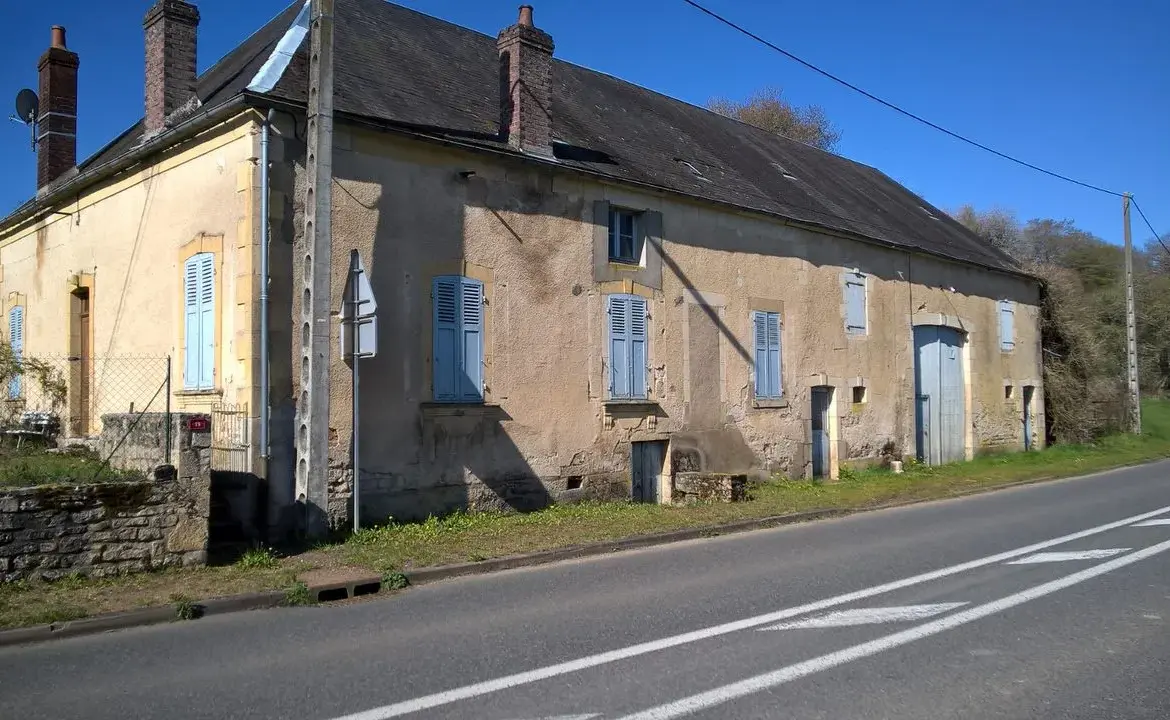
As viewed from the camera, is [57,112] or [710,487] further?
[57,112]

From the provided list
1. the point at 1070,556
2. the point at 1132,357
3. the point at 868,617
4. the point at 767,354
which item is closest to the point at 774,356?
the point at 767,354

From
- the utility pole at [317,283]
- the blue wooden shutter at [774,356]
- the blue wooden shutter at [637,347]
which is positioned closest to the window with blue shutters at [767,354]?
the blue wooden shutter at [774,356]

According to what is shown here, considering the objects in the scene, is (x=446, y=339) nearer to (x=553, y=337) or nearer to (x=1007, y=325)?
(x=553, y=337)

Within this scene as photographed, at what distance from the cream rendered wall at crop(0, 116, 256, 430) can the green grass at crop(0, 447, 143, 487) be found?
1.67 meters

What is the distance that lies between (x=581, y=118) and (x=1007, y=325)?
1497 centimetres

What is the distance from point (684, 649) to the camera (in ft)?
19.4

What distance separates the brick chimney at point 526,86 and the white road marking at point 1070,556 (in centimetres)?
818

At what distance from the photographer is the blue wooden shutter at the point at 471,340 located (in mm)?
12164

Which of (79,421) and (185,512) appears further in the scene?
(79,421)

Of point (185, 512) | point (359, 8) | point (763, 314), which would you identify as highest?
point (359, 8)

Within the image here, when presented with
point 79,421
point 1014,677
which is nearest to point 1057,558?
point 1014,677

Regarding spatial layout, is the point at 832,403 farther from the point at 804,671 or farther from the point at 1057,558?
the point at 804,671

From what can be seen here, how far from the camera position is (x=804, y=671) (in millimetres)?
5383

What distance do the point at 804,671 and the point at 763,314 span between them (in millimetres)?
11978
